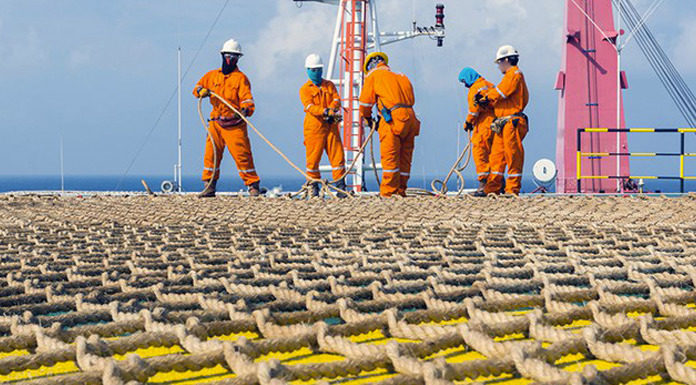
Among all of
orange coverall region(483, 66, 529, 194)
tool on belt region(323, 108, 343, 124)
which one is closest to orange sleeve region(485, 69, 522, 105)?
orange coverall region(483, 66, 529, 194)

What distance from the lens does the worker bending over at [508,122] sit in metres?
8.49

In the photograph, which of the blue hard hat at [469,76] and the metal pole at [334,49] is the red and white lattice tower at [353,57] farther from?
the blue hard hat at [469,76]

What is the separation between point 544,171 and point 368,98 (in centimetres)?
571

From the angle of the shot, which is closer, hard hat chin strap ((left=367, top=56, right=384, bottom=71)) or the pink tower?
hard hat chin strap ((left=367, top=56, right=384, bottom=71))

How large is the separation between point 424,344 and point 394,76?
6.65 m

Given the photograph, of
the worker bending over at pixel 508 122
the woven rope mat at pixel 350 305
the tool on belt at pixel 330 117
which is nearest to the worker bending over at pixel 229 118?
the tool on belt at pixel 330 117

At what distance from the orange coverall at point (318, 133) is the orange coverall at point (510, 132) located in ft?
5.86

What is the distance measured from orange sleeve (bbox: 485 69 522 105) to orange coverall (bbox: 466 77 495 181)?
191 mm

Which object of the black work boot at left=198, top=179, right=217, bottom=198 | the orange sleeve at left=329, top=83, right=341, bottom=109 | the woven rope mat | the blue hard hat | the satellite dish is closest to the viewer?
the woven rope mat

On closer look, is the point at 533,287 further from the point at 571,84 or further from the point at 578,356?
the point at 571,84

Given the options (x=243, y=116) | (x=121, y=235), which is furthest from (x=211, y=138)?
(x=121, y=235)

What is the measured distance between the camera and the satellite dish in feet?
42.2

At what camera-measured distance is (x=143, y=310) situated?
2.12 metres

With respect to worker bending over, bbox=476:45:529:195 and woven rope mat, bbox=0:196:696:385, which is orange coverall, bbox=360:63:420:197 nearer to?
worker bending over, bbox=476:45:529:195
